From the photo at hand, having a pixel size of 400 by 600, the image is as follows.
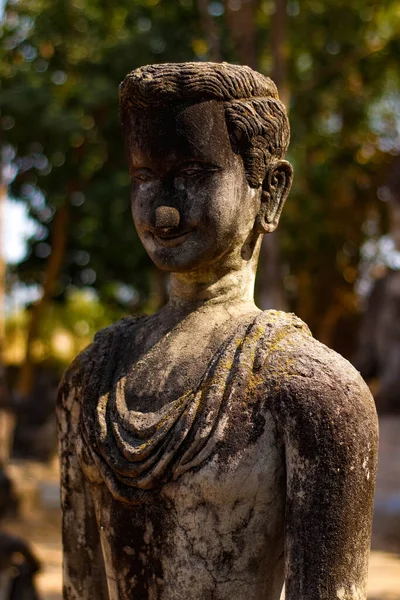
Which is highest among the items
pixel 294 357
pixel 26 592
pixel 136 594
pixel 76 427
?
pixel 294 357

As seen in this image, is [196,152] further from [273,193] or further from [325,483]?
[325,483]

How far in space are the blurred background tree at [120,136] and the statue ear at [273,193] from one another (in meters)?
8.29

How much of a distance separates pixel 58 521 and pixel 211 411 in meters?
10.7

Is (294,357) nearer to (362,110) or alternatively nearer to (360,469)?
(360,469)

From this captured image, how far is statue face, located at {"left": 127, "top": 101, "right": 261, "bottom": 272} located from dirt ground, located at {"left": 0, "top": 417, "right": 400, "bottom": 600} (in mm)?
7243

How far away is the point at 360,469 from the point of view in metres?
2.75

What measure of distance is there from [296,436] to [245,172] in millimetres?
821

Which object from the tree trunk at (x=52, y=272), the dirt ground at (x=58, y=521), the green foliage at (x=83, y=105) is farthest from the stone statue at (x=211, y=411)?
the tree trunk at (x=52, y=272)

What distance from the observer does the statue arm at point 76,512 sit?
10.4ft

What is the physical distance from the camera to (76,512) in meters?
3.19

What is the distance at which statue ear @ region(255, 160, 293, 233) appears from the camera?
10.3 ft

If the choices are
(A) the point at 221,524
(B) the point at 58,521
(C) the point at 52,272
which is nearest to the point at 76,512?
(A) the point at 221,524

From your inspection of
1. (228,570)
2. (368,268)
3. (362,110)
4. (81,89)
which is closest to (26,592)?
(228,570)

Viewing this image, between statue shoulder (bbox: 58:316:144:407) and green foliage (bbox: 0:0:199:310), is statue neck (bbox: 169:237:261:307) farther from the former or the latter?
green foliage (bbox: 0:0:199:310)
